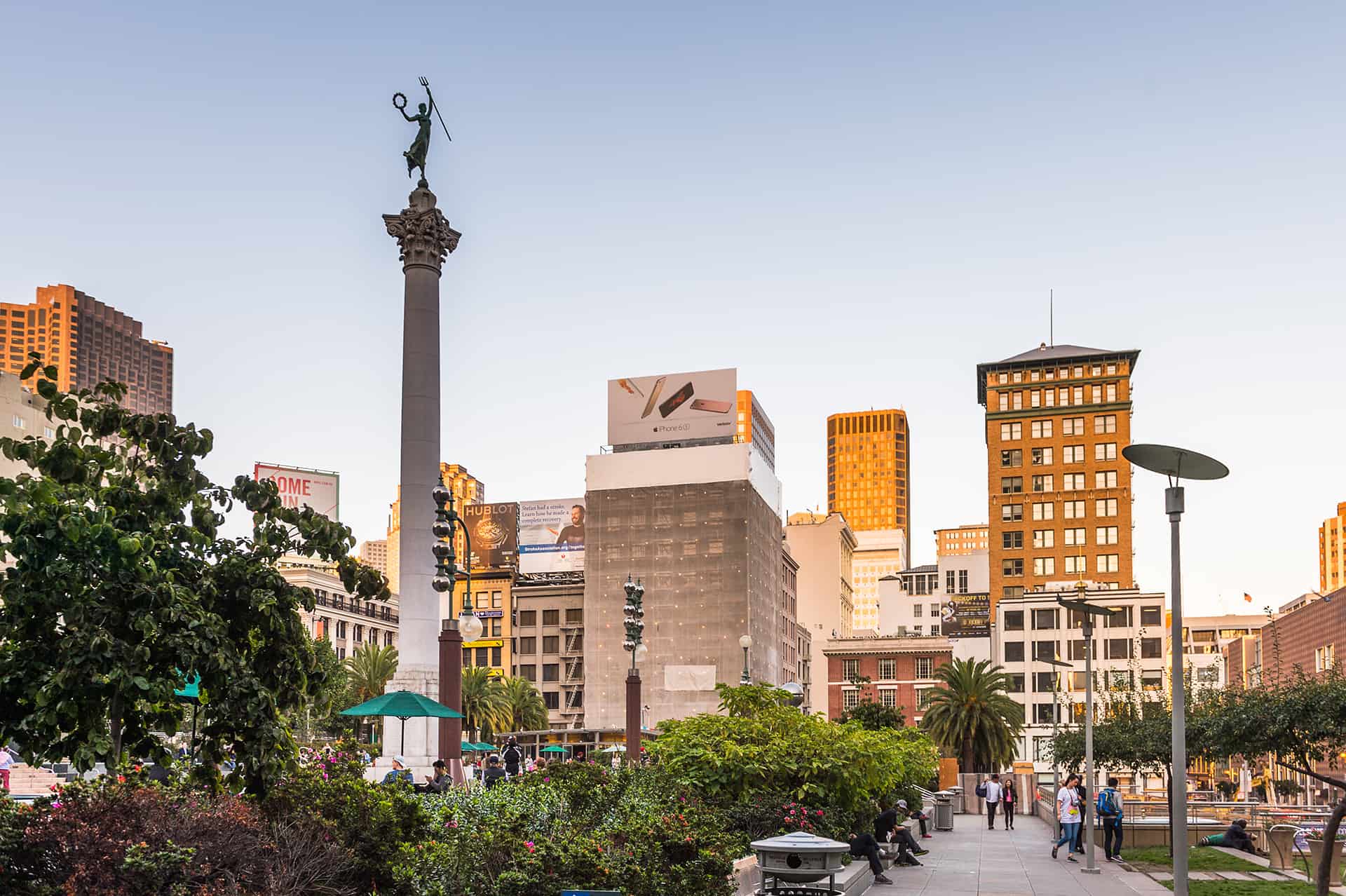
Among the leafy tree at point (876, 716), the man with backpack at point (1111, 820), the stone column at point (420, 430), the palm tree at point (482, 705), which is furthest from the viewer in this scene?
the palm tree at point (482, 705)

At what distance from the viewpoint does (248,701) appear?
1238cm

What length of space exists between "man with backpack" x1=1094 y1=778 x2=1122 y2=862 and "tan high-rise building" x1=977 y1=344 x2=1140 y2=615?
99.9 metres

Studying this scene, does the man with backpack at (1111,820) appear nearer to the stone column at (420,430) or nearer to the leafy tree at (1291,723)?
the leafy tree at (1291,723)

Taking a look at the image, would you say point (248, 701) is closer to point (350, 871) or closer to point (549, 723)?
point (350, 871)

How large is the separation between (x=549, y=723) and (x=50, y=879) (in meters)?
131

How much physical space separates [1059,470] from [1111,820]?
108 meters

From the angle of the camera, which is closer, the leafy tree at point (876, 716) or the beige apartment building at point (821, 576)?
the leafy tree at point (876, 716)

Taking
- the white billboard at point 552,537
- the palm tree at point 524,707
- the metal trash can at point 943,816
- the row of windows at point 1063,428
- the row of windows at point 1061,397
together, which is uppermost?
the row of windows at point 1061,397

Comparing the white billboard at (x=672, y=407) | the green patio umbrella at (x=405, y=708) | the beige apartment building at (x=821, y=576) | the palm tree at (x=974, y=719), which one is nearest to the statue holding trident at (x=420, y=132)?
the green patio umbrella at (x=405, y=708)

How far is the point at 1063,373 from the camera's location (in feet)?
456

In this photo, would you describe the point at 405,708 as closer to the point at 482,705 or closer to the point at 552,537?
the point at 482,705

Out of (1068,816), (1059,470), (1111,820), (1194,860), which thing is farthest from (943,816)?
(1059,470)

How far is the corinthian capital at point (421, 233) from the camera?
44688 millimetres

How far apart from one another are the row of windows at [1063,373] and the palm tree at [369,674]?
75201mm
